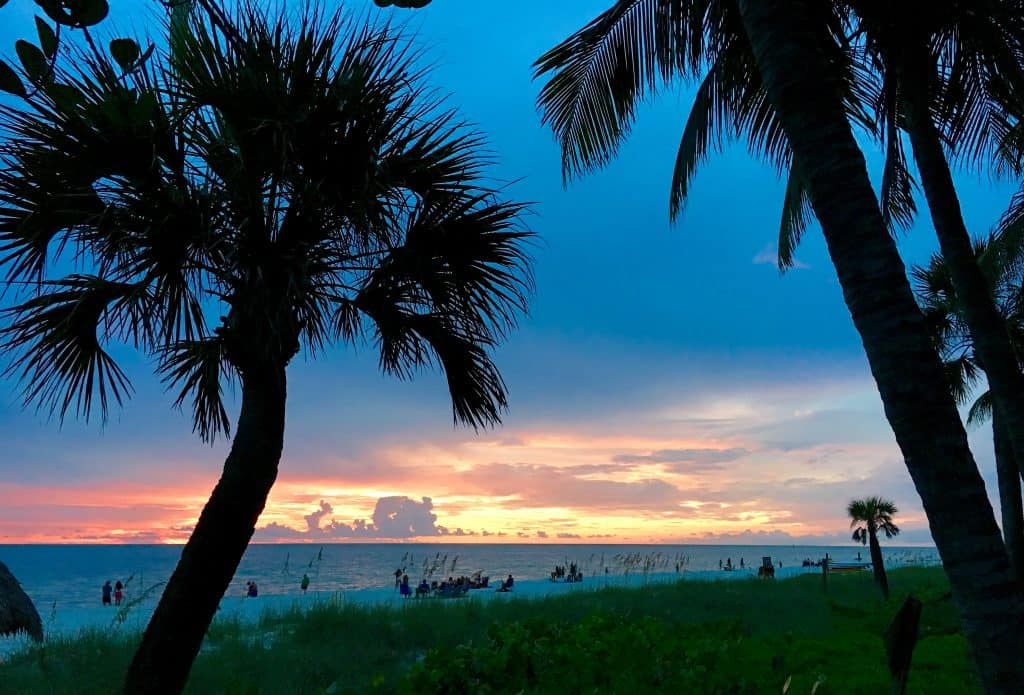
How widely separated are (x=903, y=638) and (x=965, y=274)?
5.45 metres

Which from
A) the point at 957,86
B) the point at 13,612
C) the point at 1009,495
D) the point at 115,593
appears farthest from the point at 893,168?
the point at 115,593

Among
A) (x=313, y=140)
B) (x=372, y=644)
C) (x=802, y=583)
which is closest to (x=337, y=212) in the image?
(x=313, y=140)

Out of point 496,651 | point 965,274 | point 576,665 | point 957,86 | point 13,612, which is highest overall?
point 957,86

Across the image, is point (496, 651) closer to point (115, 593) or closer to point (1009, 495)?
point (1009, 495)

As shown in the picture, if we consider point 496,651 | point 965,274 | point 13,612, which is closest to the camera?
point 965,274

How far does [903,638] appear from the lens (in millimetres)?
2305

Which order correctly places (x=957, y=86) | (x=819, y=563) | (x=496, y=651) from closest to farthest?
(x=496, y=651) < (x=957, y=86) < (x=819, y=563)

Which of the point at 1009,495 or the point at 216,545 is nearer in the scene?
the point at 216,545

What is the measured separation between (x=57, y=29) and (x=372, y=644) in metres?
9.95

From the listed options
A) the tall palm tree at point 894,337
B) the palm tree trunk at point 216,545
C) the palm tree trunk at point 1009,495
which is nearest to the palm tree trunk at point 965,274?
the tall palm tree at point 894,337

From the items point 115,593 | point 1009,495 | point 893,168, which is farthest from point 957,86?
point 115,593

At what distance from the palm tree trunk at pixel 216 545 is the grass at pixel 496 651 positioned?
4.36ft

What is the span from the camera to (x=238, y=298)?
18.5 feet

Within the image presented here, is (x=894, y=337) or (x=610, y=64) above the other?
(x=610, y=64)
